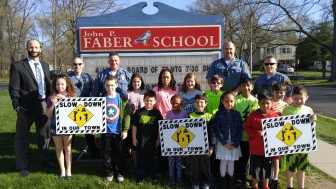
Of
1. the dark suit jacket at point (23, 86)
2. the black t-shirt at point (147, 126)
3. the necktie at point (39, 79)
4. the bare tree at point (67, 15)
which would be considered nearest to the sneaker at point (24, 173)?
the dark suit jacket at point (23, 86)

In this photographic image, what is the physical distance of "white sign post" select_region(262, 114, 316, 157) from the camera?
188 inches

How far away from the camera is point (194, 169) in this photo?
5.20 m

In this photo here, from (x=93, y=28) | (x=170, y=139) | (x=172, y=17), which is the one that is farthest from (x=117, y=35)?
(x=170, y=139)

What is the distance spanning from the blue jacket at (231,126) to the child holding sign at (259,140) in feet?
0.38

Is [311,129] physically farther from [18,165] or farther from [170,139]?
[18,165]

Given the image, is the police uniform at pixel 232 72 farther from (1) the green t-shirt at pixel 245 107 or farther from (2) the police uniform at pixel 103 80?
(2) the police uniform at pixel 103 80

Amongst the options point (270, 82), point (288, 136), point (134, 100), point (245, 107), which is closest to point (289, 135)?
point (288, 136)

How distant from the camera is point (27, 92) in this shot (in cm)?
560

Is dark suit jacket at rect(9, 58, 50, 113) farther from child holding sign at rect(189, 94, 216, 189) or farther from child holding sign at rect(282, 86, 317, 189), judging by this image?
child holding sign at rect(282, 86, 317, 189)

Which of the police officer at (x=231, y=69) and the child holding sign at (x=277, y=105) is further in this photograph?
the police officer at (x=231, y=69)

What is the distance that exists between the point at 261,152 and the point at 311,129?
2.53 feet

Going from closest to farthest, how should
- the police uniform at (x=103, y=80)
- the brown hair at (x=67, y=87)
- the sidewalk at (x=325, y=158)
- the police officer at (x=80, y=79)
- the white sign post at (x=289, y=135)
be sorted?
the white sign post at (x=289, y=135) → the brown hair at (x=67, y=87) → the police uniform at (x=103, y=80) → the police officer at (x=80, y=79) → the sidewalk at (x=325, y=158)

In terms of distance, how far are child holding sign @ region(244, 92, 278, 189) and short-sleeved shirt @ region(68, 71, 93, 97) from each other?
3031 mm

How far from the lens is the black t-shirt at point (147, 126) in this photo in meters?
5.32
